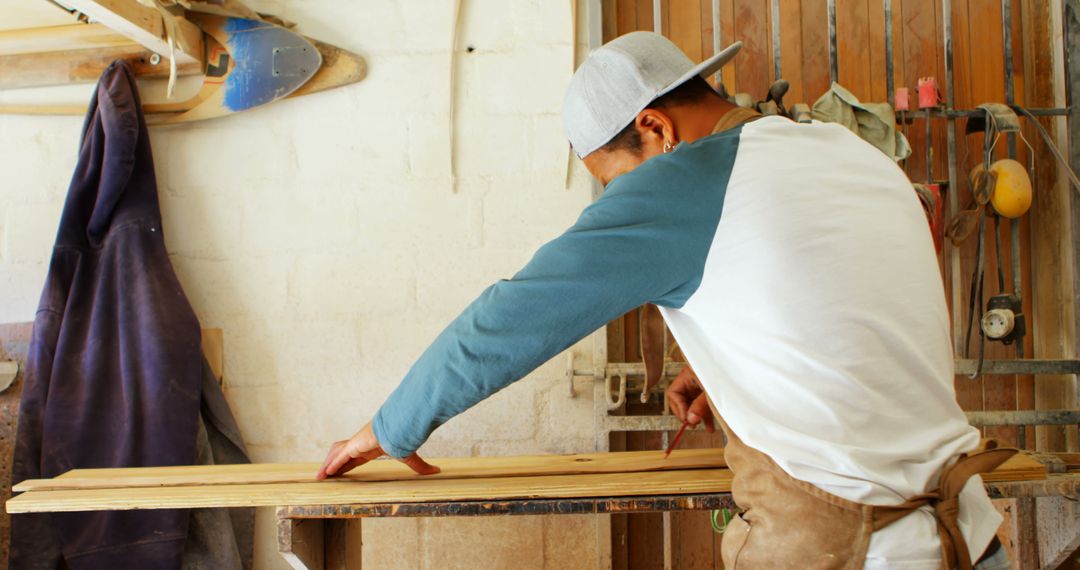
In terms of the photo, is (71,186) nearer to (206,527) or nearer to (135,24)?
(135,24)

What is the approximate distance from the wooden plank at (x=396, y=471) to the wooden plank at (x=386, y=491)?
0.05m

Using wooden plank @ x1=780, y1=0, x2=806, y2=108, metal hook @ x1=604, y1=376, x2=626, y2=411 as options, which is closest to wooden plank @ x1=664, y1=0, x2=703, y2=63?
wooden plank @ x1=780, y1=0, x2=806, y2=108

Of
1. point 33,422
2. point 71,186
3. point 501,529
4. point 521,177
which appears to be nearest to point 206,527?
point 33,422

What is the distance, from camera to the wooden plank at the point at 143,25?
86.0 inches

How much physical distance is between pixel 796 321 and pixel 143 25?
2.10 m

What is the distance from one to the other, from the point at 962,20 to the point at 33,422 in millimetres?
3245

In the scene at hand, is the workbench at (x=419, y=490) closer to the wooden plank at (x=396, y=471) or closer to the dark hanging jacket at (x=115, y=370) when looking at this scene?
the wooden plank at (x=396, y=471)

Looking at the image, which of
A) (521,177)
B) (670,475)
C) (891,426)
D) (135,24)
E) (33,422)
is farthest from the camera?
(521,177)

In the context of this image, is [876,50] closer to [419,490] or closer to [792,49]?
[792,49]

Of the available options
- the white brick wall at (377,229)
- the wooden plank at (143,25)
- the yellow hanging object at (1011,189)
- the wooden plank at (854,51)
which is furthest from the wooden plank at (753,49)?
the wooden plank at (143,25)

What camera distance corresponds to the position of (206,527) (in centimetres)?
252

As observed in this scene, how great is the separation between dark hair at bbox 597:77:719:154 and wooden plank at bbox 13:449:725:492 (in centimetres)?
75

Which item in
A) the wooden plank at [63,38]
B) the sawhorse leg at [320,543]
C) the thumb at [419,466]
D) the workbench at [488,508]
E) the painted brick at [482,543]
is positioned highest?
the wooden plank at [63,38]

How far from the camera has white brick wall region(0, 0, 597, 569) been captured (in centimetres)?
261
